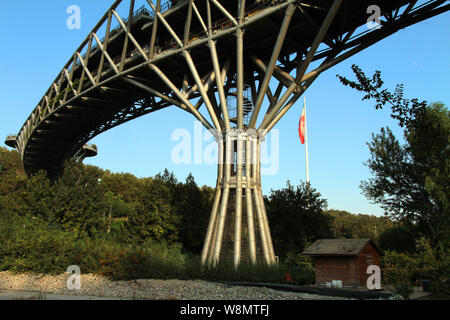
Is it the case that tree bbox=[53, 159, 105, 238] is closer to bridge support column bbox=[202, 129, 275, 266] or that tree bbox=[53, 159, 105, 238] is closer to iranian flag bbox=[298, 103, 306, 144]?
bridge support column bbox=[202, 129, 275, 266]

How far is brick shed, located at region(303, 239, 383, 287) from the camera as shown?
1786cm

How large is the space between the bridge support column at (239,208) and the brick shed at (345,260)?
297cm

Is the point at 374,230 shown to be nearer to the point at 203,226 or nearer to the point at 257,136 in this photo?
the point at 203,226

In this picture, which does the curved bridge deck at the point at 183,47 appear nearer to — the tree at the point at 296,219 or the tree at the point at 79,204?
the tree at the point at 79,204

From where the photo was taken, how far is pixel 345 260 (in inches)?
716

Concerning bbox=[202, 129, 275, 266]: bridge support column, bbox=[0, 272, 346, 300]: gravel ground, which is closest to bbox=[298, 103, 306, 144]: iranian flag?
bbox=[202, 129, 275, 266]: bridge support column

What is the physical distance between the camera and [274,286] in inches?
643

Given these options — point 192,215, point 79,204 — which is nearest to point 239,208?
point 192,215

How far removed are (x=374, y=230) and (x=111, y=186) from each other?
8035 centimetres

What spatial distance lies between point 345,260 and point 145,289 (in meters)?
9.60

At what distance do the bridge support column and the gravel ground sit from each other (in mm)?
2956

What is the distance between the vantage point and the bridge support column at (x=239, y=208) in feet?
69.4

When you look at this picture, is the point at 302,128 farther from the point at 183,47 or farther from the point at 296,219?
the point at 183,47
